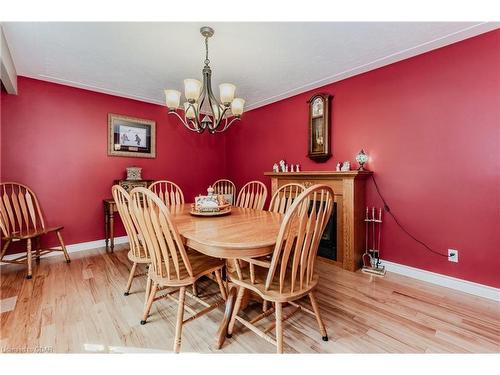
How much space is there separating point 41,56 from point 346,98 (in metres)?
3.40

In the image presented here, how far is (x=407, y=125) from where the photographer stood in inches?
92.8

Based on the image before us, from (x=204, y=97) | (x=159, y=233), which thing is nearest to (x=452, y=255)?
(x=159, y=233)

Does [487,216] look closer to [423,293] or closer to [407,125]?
[423,293]

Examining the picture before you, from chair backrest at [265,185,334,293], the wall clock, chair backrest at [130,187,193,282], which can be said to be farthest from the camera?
the wall clock

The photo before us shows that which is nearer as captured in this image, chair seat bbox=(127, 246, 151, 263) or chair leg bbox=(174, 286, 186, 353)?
chair leg bbox=(174, 286, 186, 353)

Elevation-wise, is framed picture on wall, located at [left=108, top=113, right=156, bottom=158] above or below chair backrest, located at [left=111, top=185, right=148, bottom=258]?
above

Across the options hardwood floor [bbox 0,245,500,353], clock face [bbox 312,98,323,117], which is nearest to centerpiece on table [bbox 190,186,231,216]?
hardwood floor [bbox 0,245,500,353]

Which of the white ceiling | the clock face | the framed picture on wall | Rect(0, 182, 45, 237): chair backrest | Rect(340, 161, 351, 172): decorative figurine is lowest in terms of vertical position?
Rect(0, 182, 45, 237): chair backrest

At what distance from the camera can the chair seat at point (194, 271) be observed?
134 centimetres

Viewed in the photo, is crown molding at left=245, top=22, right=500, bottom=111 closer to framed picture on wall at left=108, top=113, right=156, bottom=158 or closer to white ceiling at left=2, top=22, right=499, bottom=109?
white ceiling at left=2, top=22, right=499, bottom=109

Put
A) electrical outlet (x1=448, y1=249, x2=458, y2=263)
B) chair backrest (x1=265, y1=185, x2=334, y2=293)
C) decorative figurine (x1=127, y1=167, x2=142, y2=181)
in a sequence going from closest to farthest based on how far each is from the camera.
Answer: chair backrest (x1=265, y1=185, x2=334, y2=293) → electrical outlet (x1=448, y1=249, x2=458, y2=263) → decorative figurine (x1=127, y1=167, x2=142, y2=181)

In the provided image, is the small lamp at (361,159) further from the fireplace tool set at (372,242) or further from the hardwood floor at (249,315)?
the hardwood floor at (249,315)

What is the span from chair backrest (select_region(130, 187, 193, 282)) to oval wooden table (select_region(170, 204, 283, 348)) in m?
0.09

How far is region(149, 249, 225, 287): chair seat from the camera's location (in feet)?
4.41
